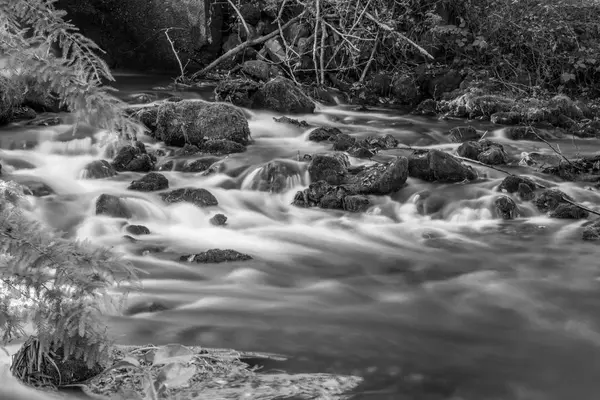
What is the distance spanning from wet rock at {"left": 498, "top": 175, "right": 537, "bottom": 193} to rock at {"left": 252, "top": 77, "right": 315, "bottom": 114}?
4.90 m

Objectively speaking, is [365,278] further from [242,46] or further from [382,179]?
[242,46]

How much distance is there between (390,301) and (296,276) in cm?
108

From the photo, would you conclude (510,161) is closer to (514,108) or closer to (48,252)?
(514,108)

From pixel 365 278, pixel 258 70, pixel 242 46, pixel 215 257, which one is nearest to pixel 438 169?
pixel 365 278

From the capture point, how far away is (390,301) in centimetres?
534

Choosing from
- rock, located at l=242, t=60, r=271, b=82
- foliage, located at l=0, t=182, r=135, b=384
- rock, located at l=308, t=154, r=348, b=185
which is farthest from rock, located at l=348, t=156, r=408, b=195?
foliage, located at l=0, t=182, r=135, b=384

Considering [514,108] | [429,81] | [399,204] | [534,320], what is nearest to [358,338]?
[534,320]

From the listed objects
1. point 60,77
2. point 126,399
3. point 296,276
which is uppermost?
point 60,77

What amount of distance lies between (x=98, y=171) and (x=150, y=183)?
0.93 metres

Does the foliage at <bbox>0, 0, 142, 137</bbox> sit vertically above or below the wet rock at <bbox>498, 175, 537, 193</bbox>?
above

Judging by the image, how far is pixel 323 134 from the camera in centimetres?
1091

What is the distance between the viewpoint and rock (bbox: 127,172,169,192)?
8.27 meters

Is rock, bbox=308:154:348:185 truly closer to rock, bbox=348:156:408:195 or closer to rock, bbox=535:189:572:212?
rock, bbox=348:156:408:195

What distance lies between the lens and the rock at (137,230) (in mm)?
7117
